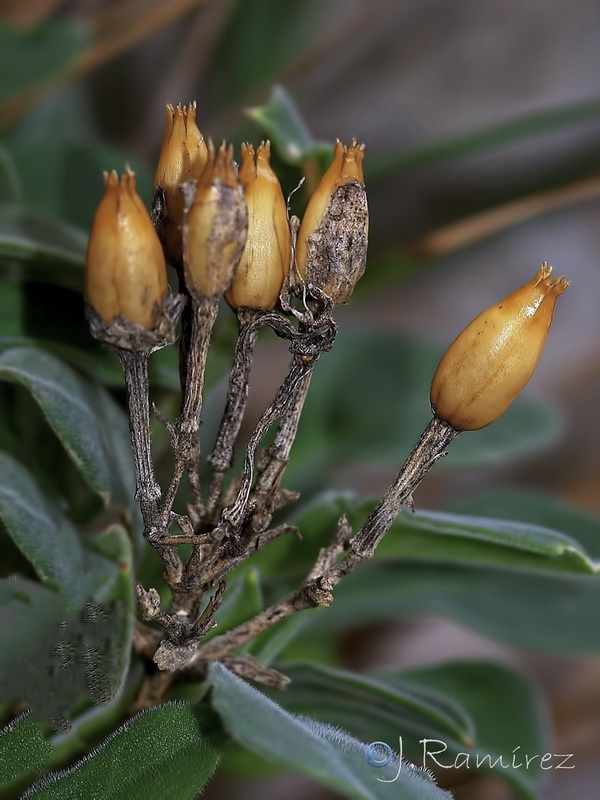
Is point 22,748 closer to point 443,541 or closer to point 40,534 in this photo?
point 40,534

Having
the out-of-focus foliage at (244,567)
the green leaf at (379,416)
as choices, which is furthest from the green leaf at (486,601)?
the green leaf at (379,416)

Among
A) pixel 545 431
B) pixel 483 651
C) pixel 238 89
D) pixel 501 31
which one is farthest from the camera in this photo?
pixel 501 31

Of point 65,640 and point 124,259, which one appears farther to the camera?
point 65,640

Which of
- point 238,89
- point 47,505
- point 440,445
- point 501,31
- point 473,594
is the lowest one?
point 473,594

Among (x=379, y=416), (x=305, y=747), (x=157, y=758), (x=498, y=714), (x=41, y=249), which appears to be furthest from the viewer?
(x=379, y=416)

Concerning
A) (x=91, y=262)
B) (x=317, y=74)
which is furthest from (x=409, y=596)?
(x=317, y=74)

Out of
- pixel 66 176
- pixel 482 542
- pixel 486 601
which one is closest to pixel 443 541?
pixel 482 542

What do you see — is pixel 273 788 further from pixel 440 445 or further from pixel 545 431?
pixel 440 445
